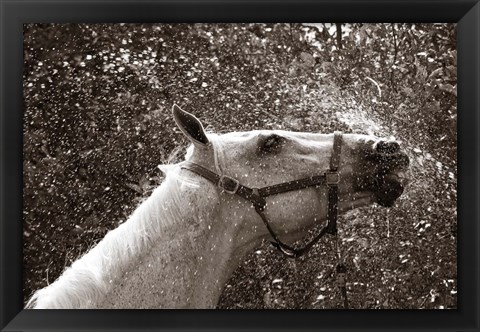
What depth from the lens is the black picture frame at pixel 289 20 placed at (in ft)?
9.01

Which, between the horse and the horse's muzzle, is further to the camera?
the horse's muzzle

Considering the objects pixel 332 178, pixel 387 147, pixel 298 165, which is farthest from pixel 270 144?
pixel 387 147

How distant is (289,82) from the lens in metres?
2.88

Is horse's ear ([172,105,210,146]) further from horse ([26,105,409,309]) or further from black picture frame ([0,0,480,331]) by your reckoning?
black picture frame ([0,0,480,331])

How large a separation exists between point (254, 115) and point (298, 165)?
52 cm

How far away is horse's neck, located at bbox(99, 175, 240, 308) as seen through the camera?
2.19m

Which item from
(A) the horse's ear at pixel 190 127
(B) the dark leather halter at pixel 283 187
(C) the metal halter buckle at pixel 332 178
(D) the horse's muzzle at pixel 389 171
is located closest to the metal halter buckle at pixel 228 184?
(B) the dark leather halter at pixel 283 187

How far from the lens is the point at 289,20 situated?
9.20ft

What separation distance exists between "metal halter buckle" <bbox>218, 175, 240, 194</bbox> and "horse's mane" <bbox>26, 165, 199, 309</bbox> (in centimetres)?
18

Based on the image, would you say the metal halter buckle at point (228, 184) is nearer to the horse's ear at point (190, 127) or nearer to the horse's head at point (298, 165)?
the horse's head at point (298, 165)

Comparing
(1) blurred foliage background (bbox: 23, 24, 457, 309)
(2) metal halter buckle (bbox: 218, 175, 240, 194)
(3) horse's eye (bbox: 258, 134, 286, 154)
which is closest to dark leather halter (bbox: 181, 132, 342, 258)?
(2) metal halter buckle (bbox: 218, 175, 240, 194)
